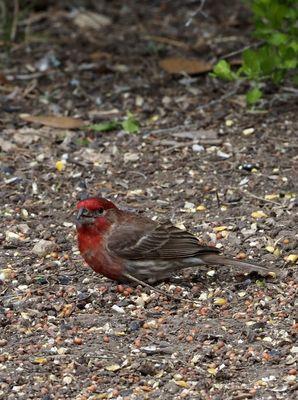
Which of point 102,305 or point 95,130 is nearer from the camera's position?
point 102,305

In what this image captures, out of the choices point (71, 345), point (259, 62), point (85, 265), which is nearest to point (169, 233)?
point (85, 265)

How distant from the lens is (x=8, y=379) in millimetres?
6168

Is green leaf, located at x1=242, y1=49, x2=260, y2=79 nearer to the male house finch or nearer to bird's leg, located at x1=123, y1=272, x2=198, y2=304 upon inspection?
the male house finch

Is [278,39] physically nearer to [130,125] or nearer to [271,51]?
[271,51]

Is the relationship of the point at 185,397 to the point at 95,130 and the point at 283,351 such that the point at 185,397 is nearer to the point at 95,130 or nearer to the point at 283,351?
the point at 283,351

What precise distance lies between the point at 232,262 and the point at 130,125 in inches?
124

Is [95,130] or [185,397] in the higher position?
[185,397]

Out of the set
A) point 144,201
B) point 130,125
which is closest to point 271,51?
point 130,125

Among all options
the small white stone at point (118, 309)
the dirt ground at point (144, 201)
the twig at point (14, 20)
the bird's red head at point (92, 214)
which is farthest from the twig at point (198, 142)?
the twig at point (14, 20)

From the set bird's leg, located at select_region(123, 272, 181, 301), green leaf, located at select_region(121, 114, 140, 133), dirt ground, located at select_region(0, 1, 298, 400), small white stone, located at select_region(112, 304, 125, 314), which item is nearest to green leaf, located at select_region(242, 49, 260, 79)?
dirt ground, located at select_region(0, 1, 298, 400)

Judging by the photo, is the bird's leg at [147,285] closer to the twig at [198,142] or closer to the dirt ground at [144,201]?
the dirt ground at [144,201]

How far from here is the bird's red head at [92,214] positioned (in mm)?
7395

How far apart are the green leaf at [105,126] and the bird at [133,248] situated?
267 cm

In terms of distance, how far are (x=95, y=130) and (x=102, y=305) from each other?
3397 millimetres
